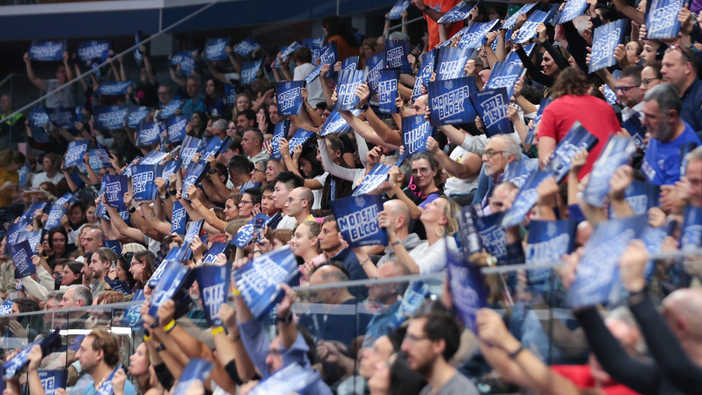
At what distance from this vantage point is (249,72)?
35.6 feet

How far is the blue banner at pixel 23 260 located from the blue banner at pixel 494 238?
5225 millimetres

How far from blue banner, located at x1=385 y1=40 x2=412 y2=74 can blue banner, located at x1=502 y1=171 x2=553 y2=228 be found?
177 inches

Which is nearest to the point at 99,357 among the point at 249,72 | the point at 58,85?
the point at 249,72

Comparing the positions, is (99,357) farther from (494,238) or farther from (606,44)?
(606,44)

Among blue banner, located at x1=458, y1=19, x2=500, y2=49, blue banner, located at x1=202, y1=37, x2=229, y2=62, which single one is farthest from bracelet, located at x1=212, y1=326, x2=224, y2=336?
blue banner, located at x1=202, y1=37, x2=229, y2=62

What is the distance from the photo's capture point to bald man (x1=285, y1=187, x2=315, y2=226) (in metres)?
6.16

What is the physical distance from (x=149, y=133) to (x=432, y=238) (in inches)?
247

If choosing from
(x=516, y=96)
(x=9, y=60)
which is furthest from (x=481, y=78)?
(x=9, y=60)

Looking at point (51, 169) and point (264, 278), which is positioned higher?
point (264, 278)

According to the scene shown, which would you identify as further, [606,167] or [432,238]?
[432,238]

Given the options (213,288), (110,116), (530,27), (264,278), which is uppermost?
(530,27)

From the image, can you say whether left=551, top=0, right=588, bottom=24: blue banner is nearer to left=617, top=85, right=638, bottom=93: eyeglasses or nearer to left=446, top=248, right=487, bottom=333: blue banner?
left=617, top=85, right=638, bottom=93: eyeglasses

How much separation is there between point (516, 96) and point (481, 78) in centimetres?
103

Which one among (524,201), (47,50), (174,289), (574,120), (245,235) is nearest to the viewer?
(524,201)
